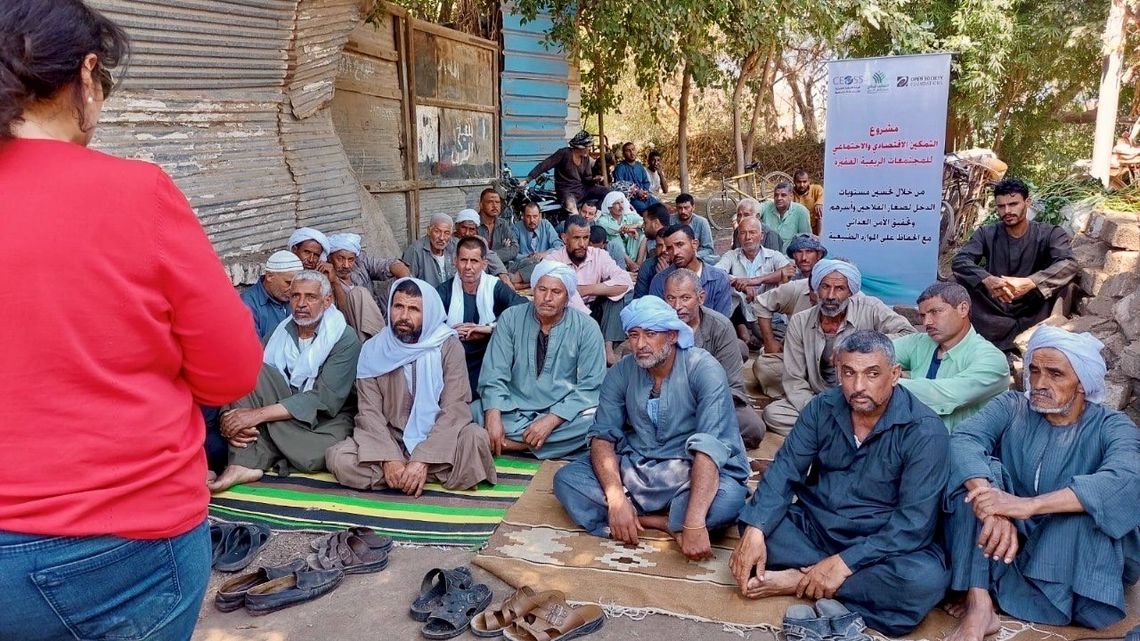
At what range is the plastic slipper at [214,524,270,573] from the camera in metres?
3.45

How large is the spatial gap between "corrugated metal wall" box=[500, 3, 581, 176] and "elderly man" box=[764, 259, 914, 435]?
6.53 metres

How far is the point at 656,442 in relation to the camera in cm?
384

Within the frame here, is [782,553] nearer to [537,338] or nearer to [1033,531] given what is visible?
[1033,531]

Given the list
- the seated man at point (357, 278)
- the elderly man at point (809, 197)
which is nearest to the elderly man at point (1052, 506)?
the seated man at point (357, 278)

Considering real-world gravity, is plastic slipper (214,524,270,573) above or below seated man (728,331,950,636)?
below

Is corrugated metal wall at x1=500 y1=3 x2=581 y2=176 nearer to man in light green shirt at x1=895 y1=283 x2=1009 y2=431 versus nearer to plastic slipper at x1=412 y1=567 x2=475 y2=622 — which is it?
man in light green shirt at x1=895 y1=283 x2=1009 y2=431

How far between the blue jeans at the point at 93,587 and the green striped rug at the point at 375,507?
243 cm

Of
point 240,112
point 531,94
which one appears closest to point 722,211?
point 531,94

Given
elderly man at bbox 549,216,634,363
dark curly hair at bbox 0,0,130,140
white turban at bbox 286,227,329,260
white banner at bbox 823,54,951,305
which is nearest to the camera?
dark curly hair at bbox 0,0,130,140

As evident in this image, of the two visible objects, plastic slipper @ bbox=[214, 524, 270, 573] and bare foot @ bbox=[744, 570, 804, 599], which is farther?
plastic slipper @ bbox=[214, 524, 270, 573]

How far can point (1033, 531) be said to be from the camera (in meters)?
3.00

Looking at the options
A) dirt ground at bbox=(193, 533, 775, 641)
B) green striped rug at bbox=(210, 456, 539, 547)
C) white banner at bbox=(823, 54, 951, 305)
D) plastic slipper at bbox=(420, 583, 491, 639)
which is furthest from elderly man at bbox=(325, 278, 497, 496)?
white banner at bbox=(823, 54, 951, 305)

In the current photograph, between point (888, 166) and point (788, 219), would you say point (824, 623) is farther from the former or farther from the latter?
point (788, 219)

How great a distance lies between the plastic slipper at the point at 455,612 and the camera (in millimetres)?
2965
